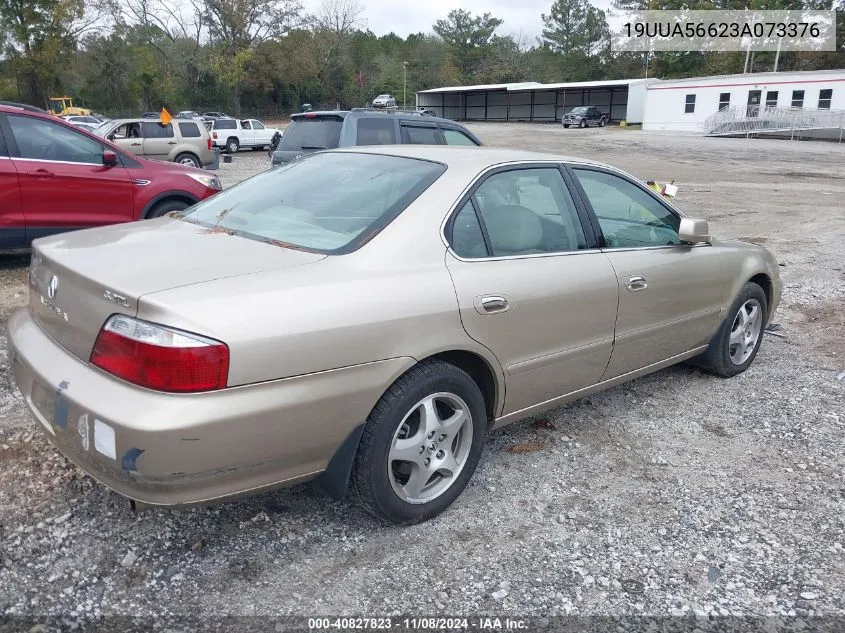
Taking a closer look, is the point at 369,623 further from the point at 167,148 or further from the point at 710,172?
the point at 710,172

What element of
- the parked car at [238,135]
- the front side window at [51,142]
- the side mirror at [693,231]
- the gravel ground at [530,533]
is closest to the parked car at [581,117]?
the parked car at [238,135]

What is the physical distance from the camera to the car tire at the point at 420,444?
103 inches

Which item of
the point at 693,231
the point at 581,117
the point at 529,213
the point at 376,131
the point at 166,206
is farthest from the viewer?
the point at 581,117

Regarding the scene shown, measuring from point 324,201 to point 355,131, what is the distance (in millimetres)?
6774

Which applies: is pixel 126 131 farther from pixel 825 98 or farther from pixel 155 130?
pixel 825 98

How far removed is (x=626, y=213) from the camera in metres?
3.97

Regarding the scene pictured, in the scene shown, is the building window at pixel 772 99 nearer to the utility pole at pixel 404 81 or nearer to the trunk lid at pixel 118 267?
the utility pole at pixel 404 81

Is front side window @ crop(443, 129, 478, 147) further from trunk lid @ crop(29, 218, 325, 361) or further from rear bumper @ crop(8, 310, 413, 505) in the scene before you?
rear bumper @ crop(8, 310, 413, 505)

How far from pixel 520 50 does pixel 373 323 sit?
3564 inches

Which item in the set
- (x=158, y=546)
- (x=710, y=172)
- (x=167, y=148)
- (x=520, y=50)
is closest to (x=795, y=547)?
(x=158, y=546)

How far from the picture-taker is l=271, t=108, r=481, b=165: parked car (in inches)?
381

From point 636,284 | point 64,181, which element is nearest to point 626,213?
point 636,284

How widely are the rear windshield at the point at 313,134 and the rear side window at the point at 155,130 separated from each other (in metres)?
9.52

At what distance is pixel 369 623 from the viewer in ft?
7.75
